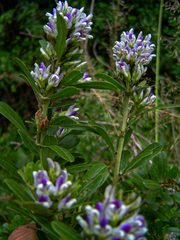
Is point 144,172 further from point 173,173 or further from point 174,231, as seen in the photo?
point 174,231

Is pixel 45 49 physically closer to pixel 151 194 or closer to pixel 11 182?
pixel 11 182

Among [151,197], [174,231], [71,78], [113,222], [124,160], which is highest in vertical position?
[71,78]

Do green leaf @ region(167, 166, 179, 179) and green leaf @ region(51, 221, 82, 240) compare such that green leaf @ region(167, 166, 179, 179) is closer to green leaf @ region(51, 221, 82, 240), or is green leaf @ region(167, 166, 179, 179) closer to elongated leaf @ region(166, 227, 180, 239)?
elongated leaf @ region(166, 227, 180, 239)

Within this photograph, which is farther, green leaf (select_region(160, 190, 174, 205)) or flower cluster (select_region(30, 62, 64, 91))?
green leaf (select_region(160, 190, 174, 205))

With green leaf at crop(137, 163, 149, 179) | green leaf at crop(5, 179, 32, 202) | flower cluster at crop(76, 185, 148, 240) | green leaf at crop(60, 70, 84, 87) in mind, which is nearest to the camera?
flower cluster at crop(76, 185, 148, 240)

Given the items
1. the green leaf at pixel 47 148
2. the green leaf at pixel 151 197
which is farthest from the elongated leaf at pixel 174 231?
the green leaf at pixel 47 148

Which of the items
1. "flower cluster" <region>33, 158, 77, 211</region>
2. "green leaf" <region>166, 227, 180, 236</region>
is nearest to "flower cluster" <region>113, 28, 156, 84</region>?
"flower cluster" <region>33, 158, 77, 211</region>

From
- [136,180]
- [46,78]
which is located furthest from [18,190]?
[136,180]
